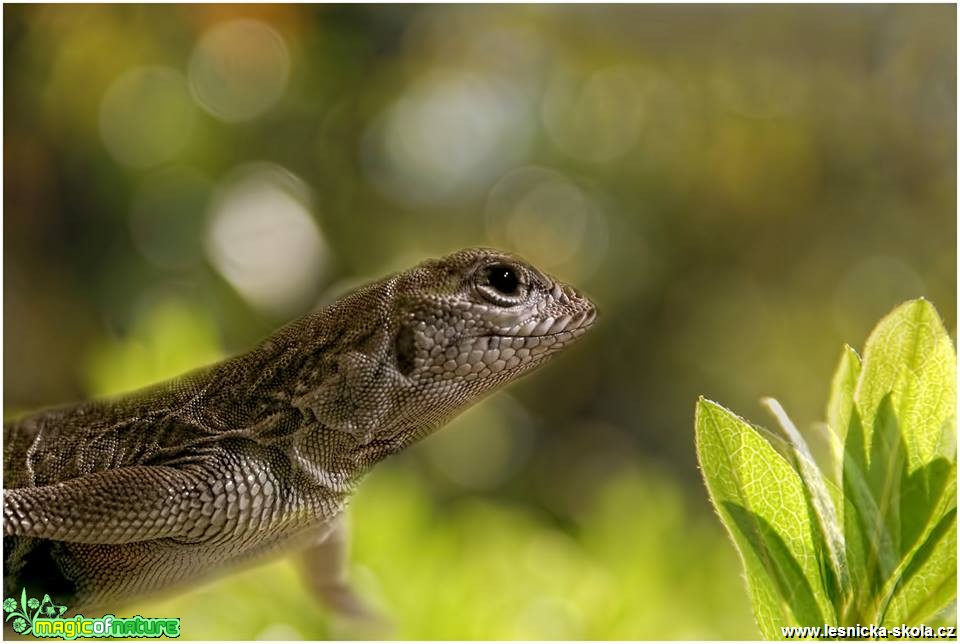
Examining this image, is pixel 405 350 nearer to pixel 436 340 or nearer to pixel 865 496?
pixel 436 340

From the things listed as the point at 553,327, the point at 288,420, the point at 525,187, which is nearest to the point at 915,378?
the point at 553,327

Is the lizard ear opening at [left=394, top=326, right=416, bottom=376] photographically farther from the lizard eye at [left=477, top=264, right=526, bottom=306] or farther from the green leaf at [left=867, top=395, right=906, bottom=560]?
the green leaf at [left=867, top=395, right=906, bottom=560]

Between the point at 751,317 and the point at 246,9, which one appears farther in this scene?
the point at 751,317

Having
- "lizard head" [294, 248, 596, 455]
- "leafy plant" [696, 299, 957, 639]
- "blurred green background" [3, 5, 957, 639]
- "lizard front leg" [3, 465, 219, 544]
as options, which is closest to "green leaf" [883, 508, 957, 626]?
"leafy plant" [696, 299, 957, 639]

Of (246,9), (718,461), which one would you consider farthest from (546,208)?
(718,461)

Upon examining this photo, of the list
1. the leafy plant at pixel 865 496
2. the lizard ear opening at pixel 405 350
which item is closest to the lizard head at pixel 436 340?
the lizard ear opening at pixel 405 350

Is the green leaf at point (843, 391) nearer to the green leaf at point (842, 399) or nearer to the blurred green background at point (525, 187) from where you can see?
the green leaf at point (842, 399)

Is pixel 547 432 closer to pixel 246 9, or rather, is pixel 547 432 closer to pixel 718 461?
pixel 246 9
